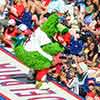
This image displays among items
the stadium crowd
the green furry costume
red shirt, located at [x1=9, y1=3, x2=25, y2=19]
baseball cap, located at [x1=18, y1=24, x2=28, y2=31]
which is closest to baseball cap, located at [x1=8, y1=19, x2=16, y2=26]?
the stadium crowd

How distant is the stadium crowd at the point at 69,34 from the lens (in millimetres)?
12789

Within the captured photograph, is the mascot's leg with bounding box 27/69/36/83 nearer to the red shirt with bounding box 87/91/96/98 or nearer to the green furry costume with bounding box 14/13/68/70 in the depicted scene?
the green furry costume with bounding box 14/13/68/70

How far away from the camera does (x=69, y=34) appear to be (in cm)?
1434

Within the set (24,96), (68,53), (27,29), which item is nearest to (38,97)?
(24,96)

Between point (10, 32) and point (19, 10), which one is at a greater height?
point (19, 10)

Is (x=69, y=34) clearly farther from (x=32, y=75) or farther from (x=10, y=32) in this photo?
(x=32, y=75)

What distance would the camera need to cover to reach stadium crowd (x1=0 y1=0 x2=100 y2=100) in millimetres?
12789

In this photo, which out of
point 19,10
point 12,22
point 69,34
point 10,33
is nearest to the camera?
point 69,34

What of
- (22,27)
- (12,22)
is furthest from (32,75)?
(12,22)

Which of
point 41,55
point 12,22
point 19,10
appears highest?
point 19,10

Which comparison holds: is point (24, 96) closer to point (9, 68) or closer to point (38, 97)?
point (38, 97)

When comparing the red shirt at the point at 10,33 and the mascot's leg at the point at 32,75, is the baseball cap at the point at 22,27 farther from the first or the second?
the mascot's leg at the point at 32,75

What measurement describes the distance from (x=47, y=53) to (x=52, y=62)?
0.97 ft

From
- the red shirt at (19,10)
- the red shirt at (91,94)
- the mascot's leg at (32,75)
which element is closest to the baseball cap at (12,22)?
the red shirt at (19,10)
